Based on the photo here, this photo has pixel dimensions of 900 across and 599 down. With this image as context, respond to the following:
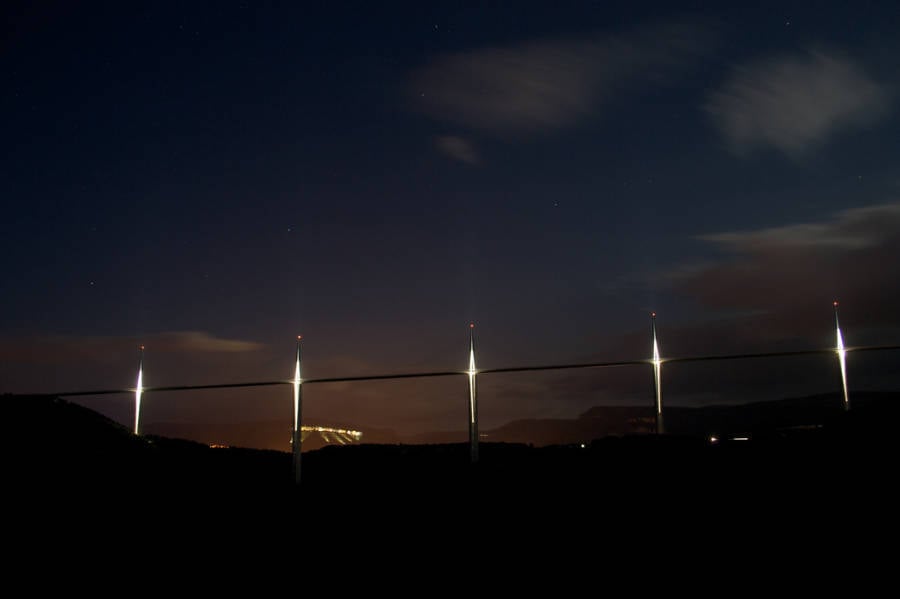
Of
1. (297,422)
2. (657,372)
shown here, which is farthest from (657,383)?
(297,422)

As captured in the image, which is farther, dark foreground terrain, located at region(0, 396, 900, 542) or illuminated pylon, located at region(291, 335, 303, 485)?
illuminated pylon, located at region(291, 335, 303, 485)

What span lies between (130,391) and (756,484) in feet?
83.4

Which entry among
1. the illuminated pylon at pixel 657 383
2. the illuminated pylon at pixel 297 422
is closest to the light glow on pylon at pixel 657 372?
the illuminated pylon at pixel 657 383

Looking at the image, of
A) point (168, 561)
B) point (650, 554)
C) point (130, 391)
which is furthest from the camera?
point (130, 391)

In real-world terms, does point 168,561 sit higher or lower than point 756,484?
lower

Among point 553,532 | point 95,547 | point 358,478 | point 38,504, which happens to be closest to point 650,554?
point 553,532

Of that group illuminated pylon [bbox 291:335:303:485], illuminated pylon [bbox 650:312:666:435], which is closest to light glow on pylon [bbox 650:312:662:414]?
illuminated pylon [bbox 650:312:666:435]

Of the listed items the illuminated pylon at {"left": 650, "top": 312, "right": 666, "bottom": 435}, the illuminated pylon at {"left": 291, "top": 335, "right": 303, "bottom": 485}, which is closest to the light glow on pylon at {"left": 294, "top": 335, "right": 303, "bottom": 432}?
the illuminated pylon at {"left": 291, "top": 335, "right": 303, "bottom": 485}

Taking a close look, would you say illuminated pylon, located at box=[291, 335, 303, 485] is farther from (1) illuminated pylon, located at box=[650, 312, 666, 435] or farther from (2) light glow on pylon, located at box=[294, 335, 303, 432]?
(1) illuminated pylon, located at box=[650, 312, 666, 435]

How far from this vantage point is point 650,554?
14047mm

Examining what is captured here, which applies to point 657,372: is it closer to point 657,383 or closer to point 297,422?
point 657,383

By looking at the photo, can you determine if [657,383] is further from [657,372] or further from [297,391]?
[297,391]

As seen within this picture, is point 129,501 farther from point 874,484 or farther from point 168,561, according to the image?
point 874,484

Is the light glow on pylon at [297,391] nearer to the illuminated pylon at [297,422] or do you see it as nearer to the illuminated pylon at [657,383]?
the illuminated pylon at [297,422]
